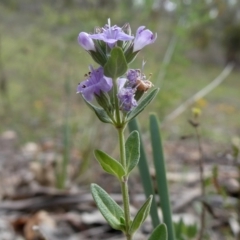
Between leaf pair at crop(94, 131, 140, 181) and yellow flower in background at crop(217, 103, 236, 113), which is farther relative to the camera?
yellow flower in background at crop(217, 103, 236, 113)

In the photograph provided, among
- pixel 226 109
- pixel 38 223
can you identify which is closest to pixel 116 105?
pixel 38 223

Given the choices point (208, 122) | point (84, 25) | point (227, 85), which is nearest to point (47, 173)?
point (84, 25)

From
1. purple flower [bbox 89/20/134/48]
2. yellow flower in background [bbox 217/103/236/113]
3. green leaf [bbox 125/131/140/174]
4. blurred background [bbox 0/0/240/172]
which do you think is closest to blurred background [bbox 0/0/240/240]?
blurred background [bbox 0/0/240/172]

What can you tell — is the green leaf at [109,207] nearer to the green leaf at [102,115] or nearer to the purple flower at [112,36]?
the green leaf at [102,115]

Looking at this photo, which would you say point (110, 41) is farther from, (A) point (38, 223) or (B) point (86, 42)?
(A) point (38, 223)

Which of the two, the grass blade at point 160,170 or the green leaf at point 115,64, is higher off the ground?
the green leaf at point 115,64

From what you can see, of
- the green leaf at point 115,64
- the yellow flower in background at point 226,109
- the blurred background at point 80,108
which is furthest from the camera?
the yellow flower in background at point 226,109

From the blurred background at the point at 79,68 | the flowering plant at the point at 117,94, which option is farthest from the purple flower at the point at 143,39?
the blurred background at the point at 79,68

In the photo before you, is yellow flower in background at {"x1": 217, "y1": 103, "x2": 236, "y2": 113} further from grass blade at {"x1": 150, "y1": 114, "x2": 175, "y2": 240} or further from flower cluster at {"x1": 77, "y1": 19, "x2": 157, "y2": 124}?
flower cluster at {"x1": 77, "y1": 19, "x2": 157, "y2": 124}
